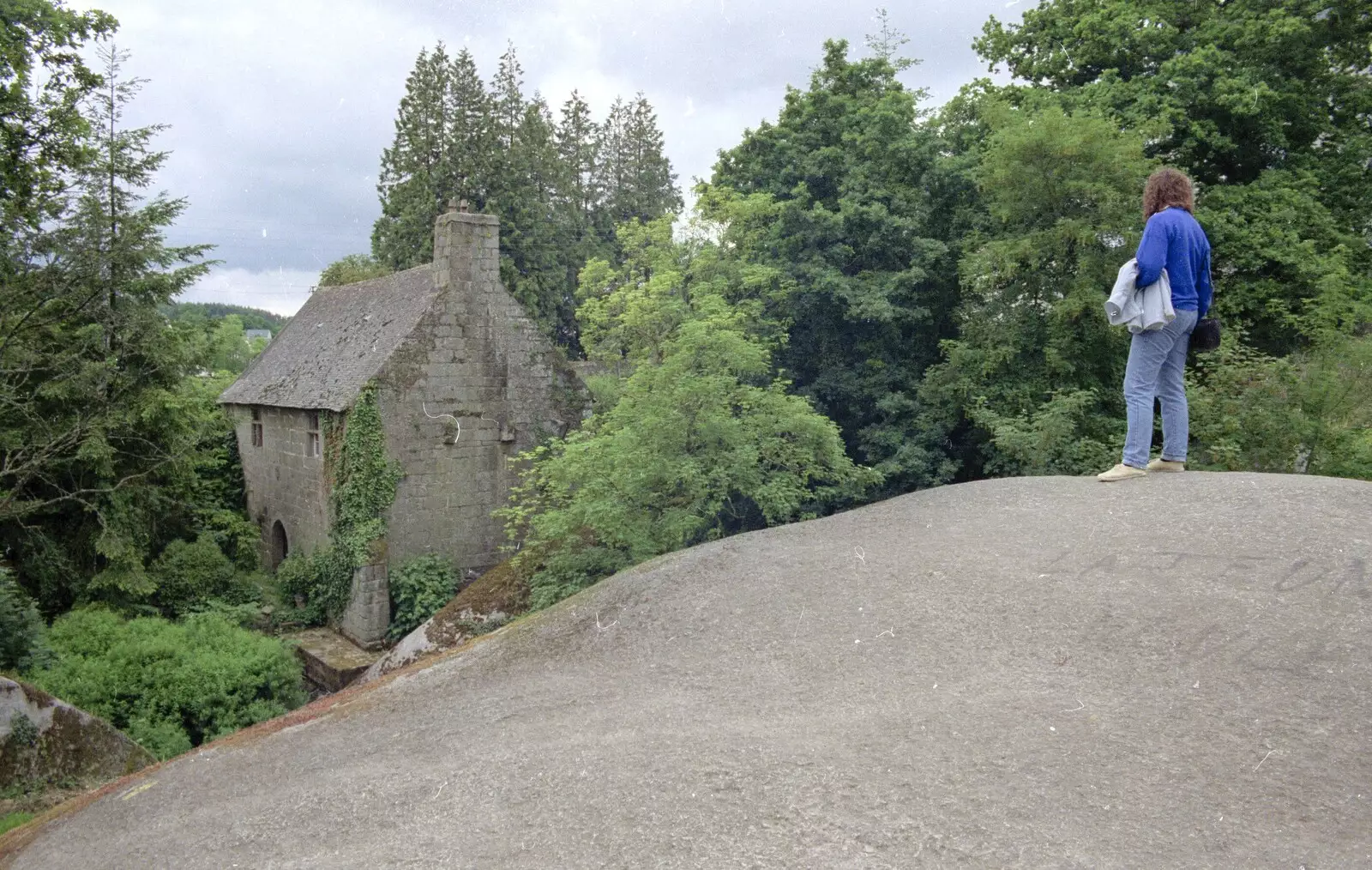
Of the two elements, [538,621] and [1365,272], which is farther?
[1365,272]

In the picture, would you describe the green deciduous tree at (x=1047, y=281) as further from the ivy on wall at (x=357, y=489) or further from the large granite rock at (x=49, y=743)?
the large granite rock at (x=49, y=743)

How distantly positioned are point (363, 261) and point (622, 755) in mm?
43616

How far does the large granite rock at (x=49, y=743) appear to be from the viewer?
26.0ft

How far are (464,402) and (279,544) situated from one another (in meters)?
7.11

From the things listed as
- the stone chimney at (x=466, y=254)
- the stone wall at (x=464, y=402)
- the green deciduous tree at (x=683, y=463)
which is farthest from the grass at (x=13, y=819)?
the stone chimney at (x=466, y=254)

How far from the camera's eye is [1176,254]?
23.7 feet

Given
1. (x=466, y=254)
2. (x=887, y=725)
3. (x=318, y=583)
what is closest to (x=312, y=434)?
(x=318, y=583)

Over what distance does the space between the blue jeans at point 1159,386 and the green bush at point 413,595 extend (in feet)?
48.4

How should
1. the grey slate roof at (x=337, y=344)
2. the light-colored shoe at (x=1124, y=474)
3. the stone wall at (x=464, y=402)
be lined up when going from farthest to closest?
the grey slate roof at (x=337, y=344) < the stone wall at (x=464, y=402) < the light-colored shoe at (x=1124, y=474)

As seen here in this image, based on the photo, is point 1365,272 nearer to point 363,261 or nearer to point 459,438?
point 459,438

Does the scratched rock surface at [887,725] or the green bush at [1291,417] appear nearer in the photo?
the scratched rock surface at [887,725]

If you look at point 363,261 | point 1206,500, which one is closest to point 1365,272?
point 1206,500

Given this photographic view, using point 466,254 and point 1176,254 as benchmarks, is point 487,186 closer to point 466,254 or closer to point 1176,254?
point 466,254

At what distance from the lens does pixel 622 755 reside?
4.40 metres
